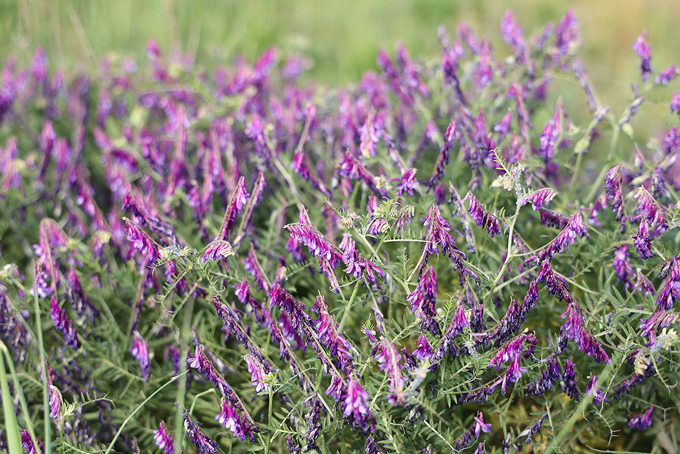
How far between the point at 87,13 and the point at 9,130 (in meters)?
1.99

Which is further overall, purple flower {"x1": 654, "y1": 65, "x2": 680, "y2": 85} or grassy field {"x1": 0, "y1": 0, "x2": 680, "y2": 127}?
grassy field {"x1": 0, "y1": 0, "x2": 680, "y2": 127}

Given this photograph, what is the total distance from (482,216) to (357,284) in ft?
1.28

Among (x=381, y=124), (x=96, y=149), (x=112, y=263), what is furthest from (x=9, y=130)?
(x=381, y=124)

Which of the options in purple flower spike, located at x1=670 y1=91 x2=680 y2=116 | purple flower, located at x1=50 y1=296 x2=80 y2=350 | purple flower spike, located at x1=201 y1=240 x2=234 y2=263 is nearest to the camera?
purple flower spike, located at x1=201 y1=240 x2=234 y2=263

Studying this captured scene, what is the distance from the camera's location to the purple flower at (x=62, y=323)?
168 cm

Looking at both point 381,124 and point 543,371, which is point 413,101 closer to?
point 381,124

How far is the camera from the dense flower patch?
1410 mm

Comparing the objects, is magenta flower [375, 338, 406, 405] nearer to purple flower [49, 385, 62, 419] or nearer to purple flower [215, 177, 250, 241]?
purple flower [215, 177, 250, 241]

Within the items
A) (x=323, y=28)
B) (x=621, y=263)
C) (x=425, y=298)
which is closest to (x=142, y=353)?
(x=425, y=298)

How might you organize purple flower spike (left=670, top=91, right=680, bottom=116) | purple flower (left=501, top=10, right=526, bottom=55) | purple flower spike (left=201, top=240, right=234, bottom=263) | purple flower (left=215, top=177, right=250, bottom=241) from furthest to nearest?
purple flower (left=501, top=10, right=526, bottom=55)
purple flower spike (left=670, top=91, right=680, bottom=116)
purple flower (left=215, top=177, right=250, bottom=241)
purple flower spike (left=201, top=240, right=234, bottom=263)

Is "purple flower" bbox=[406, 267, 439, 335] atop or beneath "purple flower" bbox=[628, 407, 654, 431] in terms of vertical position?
atop

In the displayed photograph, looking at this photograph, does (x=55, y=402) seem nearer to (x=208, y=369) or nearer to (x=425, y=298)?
(x=208, y=369)

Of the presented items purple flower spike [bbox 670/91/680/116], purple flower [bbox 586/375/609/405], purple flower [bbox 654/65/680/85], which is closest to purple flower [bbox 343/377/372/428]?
purple flower [bbox 586/375/609/405]

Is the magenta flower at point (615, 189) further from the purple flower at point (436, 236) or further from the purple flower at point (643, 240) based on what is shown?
the purple flower at point (436, 236)
